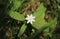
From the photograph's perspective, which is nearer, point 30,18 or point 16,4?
point 30,18

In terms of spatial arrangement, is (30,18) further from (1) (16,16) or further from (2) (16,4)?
(2) (16,4)

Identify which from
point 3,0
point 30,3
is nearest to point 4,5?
point 3,0

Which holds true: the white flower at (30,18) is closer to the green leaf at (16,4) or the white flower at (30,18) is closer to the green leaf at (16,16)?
the green leaf at (16,16)

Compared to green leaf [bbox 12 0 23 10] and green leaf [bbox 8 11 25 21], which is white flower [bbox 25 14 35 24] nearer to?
green leaf [bbox 8 11 25 21]

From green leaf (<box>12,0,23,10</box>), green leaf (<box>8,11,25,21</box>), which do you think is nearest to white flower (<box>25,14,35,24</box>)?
green leaf (<box>8,11,25,21</box>)

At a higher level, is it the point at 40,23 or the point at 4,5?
the point at 4,5

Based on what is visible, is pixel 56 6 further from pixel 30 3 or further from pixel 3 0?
pixel 3 0

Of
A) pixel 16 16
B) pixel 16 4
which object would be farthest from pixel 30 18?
pixel 16 4

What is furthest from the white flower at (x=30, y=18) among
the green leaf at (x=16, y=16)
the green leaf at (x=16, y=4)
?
the green leaf at (x=16, y=4)

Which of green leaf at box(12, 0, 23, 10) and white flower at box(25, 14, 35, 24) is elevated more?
green leaf at box(12, 0, 23, 10)

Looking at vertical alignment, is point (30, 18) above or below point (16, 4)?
below

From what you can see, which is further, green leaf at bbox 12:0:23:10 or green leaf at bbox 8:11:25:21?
green leaf at bbox 12:0:23:10
